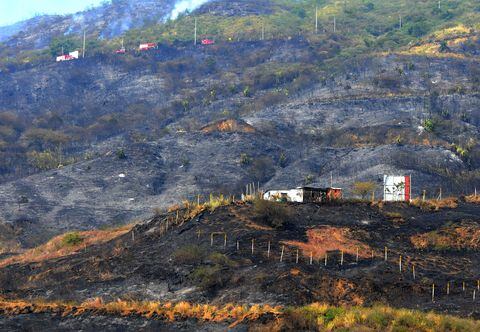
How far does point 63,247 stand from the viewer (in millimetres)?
59125

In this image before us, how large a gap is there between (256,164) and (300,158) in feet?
21.1

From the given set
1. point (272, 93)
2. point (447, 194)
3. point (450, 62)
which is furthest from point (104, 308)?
point (450, 62)

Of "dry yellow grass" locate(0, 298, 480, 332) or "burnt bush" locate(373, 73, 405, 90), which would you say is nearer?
"dry yellow grass" locate(0, 298, 480, 332)

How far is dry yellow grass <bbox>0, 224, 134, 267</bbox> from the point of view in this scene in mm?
57000

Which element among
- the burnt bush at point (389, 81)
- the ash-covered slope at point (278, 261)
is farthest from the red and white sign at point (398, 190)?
the burnt bush at point (389, 81)

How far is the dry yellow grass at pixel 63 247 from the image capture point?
187ft

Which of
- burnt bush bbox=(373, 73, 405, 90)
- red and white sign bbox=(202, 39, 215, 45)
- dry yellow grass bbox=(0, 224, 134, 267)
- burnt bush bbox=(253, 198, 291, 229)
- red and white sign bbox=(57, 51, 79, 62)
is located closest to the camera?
burnt bush bbox=(253, 198, 291, 229)

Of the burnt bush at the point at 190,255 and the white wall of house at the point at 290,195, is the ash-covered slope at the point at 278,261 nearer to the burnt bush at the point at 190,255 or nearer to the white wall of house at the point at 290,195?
the burnt bush at the point at 190,255

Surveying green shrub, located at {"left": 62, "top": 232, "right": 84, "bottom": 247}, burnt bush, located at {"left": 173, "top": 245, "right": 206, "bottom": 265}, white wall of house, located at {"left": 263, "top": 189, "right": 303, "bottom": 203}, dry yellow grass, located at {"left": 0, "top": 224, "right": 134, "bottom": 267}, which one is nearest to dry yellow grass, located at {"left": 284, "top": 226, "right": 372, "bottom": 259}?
burnt bush, located at {"left": 173, "top": 245, "right": 206, "bottom": 265}

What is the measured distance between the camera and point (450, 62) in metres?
128

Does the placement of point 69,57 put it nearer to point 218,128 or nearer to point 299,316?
point 218,128

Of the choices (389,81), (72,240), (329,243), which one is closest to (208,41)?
(389,81)

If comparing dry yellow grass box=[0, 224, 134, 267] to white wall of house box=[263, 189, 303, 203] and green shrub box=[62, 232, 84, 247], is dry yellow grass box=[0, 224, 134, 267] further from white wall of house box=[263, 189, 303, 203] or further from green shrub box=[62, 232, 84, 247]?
white wall of house box=[263, 189, 303, 203]

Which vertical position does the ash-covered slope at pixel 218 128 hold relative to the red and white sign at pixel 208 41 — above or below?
below
